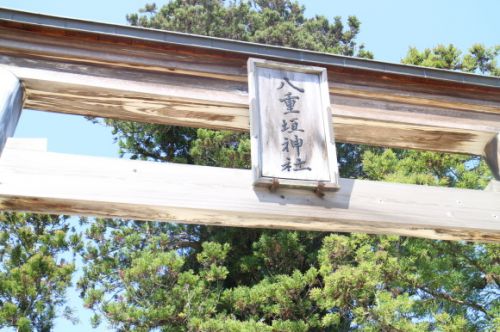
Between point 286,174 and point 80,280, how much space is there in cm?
701

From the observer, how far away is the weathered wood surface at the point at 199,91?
8.79 feet

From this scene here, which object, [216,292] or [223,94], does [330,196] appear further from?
[216,292]

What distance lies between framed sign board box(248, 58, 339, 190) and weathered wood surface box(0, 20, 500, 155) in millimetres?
162

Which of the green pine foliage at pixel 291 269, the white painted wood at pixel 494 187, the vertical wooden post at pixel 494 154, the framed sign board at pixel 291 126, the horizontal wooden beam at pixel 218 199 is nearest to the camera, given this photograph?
the horizontal wooden beam at pixel 218 199

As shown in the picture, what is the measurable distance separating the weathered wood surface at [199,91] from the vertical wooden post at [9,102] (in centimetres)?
8

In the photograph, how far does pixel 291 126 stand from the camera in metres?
2.67

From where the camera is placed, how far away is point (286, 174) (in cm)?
247

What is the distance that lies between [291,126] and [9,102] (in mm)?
1332

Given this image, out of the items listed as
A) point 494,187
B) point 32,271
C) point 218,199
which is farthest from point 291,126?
point 32,271

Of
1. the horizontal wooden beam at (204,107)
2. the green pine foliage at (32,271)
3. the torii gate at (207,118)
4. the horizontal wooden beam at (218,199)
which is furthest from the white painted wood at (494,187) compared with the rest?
the green pine foliage at (32,271)

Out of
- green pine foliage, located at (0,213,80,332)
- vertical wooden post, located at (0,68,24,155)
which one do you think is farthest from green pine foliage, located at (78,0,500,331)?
vertical wooden post, located at (0,68,24,155)

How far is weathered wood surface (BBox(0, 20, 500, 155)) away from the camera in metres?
2.68

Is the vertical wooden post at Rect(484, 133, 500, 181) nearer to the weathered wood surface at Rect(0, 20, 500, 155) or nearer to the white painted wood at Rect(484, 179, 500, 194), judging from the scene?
the weathered wood surface at Rect(0, 20, 500, 155)

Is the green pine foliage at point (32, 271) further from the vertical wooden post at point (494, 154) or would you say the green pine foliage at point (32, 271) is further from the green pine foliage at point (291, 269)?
the vertical wooden post at point (494, 154)
